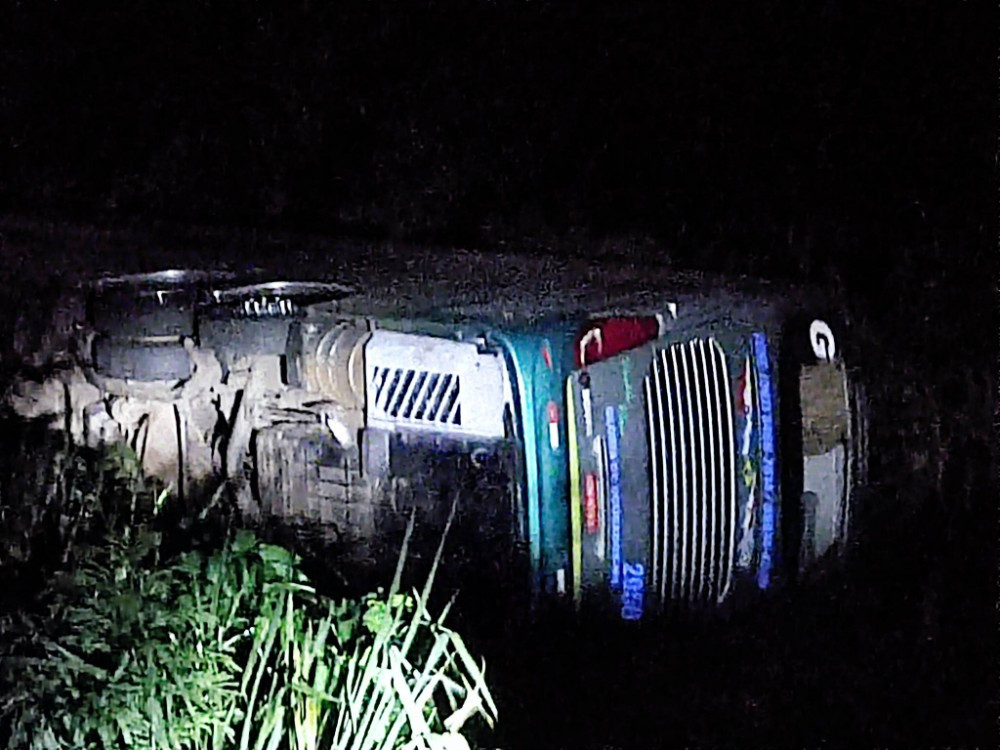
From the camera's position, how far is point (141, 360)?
825 mm

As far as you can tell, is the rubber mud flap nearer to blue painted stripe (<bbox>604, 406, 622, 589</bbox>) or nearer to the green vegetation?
the green vegetation

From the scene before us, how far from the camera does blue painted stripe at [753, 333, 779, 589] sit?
3.09ft

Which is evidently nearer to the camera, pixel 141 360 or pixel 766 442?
pixel 141 360

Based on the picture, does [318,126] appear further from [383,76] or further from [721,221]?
[721,221]

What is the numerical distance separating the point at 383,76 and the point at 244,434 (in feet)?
0.86

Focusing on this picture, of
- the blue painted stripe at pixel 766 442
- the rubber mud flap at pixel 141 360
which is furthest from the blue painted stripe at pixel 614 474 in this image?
the rubber mud flap at pixel 141 360

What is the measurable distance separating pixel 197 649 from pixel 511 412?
10.0 inches

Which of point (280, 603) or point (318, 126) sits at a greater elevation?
point (318, 126)

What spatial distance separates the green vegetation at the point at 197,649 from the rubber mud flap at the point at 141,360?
5 centimetres

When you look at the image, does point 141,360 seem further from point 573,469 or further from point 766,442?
point 766,442

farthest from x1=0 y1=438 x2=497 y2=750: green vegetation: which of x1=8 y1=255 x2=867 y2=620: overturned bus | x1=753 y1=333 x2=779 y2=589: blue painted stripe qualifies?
x1=753 y1=333 x2=779 y2=589: blue painted stripe

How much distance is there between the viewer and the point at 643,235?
3.08 ft

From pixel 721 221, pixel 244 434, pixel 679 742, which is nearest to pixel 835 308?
pixel 721 221

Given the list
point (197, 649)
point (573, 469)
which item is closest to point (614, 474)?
point (573, 469)
